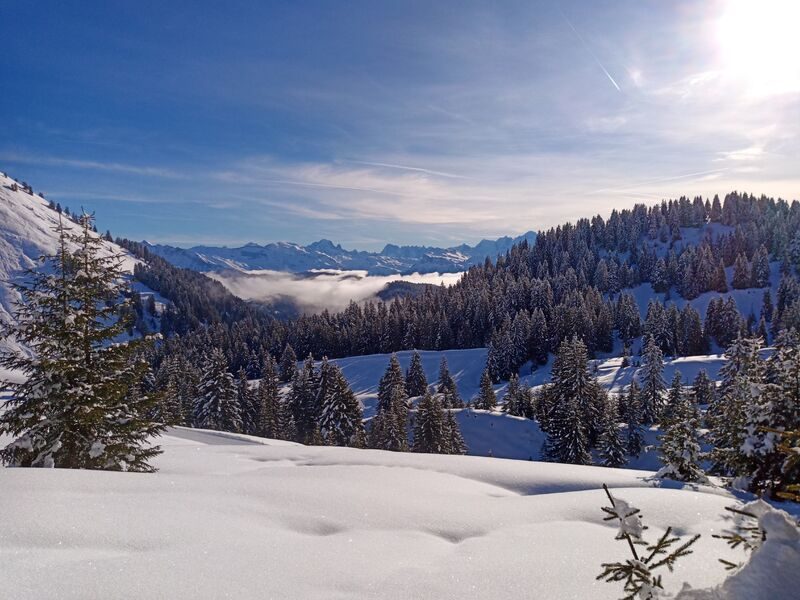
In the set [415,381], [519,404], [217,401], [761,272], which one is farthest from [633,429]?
[761,272]

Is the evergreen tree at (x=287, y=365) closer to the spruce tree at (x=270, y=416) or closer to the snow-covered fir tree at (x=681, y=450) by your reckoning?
the spruce tree at (x=270, y=416)

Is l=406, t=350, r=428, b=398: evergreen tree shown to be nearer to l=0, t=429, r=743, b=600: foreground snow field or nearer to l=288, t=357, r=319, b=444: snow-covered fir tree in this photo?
l=288, t=357, r=319, b=444: snow-covered fir tree

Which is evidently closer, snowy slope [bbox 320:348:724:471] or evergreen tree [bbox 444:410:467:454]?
evergreen tree [bbox 444:410:467:454]

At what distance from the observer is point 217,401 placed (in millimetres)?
45562

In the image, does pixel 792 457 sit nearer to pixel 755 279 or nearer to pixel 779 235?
pixel 755 279

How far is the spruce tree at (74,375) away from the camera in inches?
398

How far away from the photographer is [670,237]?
16475 centimetres

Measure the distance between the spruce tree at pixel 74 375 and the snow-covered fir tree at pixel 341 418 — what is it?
1334 inches

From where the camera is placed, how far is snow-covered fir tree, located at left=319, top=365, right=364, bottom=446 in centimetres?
4406

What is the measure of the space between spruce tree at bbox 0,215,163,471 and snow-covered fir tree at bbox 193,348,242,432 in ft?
116

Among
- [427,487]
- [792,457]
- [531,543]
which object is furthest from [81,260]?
[792,457]

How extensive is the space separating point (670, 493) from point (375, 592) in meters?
6.46

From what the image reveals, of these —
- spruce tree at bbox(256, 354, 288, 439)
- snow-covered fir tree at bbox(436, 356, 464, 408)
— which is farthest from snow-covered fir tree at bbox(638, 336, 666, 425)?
spruce tree at bbox(256, 354, 288, 439)

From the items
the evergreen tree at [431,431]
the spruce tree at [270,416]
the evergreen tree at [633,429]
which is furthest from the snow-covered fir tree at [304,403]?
the evergreen tree at [633,429]
